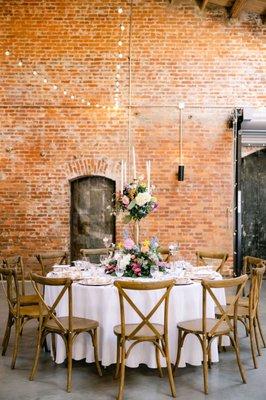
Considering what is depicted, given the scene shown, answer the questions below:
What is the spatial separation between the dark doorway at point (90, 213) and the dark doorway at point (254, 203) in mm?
2894

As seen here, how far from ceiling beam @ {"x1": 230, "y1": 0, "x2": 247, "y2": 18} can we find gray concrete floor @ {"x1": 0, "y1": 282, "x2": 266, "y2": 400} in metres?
6.59

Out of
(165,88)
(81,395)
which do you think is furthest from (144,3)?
(81,395)

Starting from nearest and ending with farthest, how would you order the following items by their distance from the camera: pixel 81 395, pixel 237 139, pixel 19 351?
pixel 81 395 → pixel 19 351 → pixel 237 139

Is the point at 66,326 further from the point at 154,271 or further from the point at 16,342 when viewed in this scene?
the point at 154,271

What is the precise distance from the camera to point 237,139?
983 centimetres

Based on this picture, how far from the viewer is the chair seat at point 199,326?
448 centimetres

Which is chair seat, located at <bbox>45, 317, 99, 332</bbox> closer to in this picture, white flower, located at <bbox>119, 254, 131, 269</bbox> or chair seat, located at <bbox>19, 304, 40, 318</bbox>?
chair seat, located at <bbox>19, 304, 40, 318</bbox>

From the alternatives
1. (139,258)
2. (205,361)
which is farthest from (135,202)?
(205,361)

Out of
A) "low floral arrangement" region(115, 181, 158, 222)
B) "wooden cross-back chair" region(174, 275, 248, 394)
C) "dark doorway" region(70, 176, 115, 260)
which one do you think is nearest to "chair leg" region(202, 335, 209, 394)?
"wooden cross-back chair" region(174, 275, 248, 394)

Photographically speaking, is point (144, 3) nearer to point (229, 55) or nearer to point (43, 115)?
point (229, 55)

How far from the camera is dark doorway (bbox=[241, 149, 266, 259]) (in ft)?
35.9

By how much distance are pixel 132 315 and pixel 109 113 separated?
5.77m

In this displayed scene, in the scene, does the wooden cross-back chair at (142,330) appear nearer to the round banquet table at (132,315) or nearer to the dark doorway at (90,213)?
the round banquet table at (132,315)

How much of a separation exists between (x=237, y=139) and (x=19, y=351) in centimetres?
600
